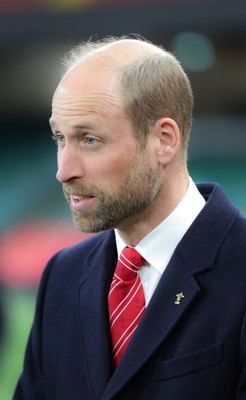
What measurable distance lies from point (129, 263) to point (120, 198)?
0.17 meters

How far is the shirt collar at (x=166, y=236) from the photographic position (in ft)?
6.09

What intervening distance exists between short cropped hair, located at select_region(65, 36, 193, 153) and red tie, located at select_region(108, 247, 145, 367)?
11.0 inches

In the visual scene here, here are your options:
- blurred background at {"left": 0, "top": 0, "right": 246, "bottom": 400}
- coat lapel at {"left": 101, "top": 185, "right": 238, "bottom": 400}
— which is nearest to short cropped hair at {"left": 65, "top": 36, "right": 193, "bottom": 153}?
coat lapel at {"left": 101, "top": 185, "right": 238, "bottom": 400}

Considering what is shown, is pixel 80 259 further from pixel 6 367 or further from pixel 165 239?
pixel 6 367

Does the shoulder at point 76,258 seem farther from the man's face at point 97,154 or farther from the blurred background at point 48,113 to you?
the blurred background at point 48,113

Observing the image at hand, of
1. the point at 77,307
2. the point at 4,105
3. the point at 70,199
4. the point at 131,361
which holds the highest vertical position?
the point at 4,105

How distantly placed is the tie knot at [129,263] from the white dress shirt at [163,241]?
0.05ft

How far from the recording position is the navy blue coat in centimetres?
171

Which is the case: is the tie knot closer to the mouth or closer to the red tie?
the red tie

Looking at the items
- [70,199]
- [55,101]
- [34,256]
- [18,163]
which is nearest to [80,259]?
[70,199]

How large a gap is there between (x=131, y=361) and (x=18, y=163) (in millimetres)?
8466

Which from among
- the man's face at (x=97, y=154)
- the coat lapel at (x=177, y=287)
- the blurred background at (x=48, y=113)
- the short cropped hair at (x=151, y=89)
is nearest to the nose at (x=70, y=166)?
the man's face at (x=97, y=154)

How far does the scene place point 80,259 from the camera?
2066 mm

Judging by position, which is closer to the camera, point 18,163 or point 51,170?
point 51,170
